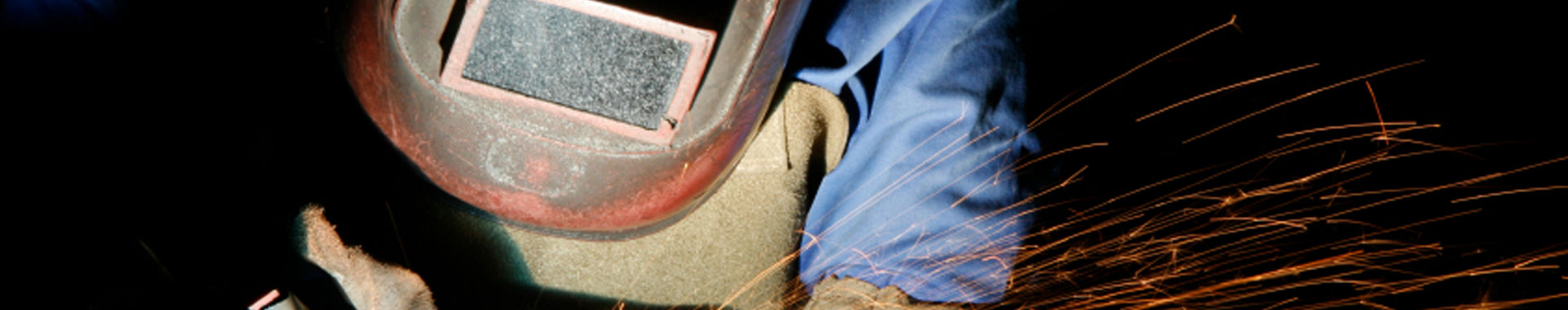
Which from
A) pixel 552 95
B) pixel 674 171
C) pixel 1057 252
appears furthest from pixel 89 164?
pixel 1057 252

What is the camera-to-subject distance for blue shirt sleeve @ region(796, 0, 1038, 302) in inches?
52.7

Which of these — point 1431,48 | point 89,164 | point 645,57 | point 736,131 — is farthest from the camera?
point 1431,48

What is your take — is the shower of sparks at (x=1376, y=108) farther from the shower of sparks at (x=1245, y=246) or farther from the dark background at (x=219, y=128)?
the dark background at (x=219, y=128)

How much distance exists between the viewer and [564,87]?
99cm

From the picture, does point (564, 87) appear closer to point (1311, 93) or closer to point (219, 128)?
point (219, 128)

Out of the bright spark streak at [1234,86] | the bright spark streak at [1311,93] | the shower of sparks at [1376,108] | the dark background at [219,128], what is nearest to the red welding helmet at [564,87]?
the dark background at [219,128]

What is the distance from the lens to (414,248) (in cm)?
137

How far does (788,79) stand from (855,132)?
24 centimetres

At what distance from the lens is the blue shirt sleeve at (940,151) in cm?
134

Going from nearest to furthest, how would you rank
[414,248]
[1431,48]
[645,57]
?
[645,57]
[414,248]
[1431,48]

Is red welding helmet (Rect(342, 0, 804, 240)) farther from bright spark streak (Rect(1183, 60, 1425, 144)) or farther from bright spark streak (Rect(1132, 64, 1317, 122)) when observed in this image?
bright spark streak (Rect(1183, 60, 1425, 144))

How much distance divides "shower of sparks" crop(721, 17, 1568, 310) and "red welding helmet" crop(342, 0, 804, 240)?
52 centimetres

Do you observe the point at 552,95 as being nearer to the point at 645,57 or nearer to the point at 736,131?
the point at 645,57

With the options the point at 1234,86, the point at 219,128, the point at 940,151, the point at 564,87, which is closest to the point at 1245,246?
the point at 1234,86
